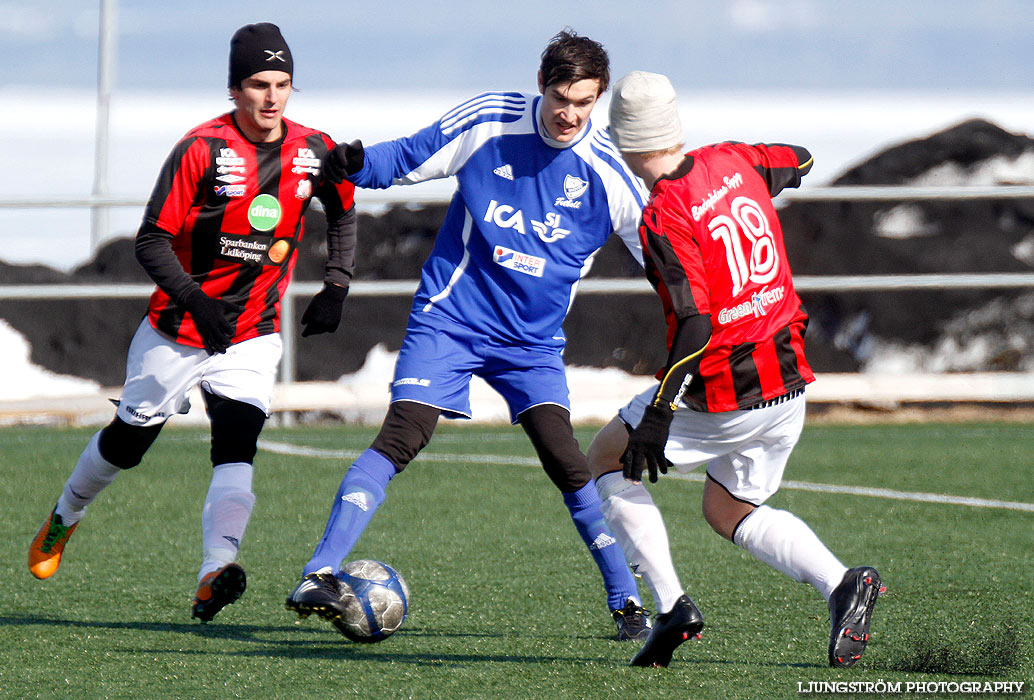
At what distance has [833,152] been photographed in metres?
13.7

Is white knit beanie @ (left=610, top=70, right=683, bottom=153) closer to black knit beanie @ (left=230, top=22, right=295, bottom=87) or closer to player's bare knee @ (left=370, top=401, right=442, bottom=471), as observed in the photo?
player's bare knee @ (left=370, top=401, right=442, bottom=471)

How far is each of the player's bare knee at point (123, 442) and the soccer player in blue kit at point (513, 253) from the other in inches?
Answer: 35.9

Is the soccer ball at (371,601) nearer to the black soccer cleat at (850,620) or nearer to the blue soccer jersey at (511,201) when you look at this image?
the blue soccer jersey at (511,201)

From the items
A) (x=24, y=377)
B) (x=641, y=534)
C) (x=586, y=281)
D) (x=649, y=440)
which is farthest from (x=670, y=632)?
(x=24, y=377)

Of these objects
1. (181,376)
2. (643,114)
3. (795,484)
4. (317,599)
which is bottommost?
(795,484)

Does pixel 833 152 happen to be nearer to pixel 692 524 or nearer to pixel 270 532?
pixel 692 524

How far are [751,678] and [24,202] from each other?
25.1 feet

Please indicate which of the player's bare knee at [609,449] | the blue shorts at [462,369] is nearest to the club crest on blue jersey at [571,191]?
the blue shorts at [462,369]

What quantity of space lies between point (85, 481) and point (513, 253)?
162 centimetres

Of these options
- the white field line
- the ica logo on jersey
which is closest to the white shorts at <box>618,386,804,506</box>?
the ica logo on jersey

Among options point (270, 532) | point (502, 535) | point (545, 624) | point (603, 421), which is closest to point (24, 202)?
point (603, 421)

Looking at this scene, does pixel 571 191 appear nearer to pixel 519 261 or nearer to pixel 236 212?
pixel 519 261

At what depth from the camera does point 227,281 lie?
4293 millimetres

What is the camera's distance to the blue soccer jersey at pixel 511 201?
13.4 ft
